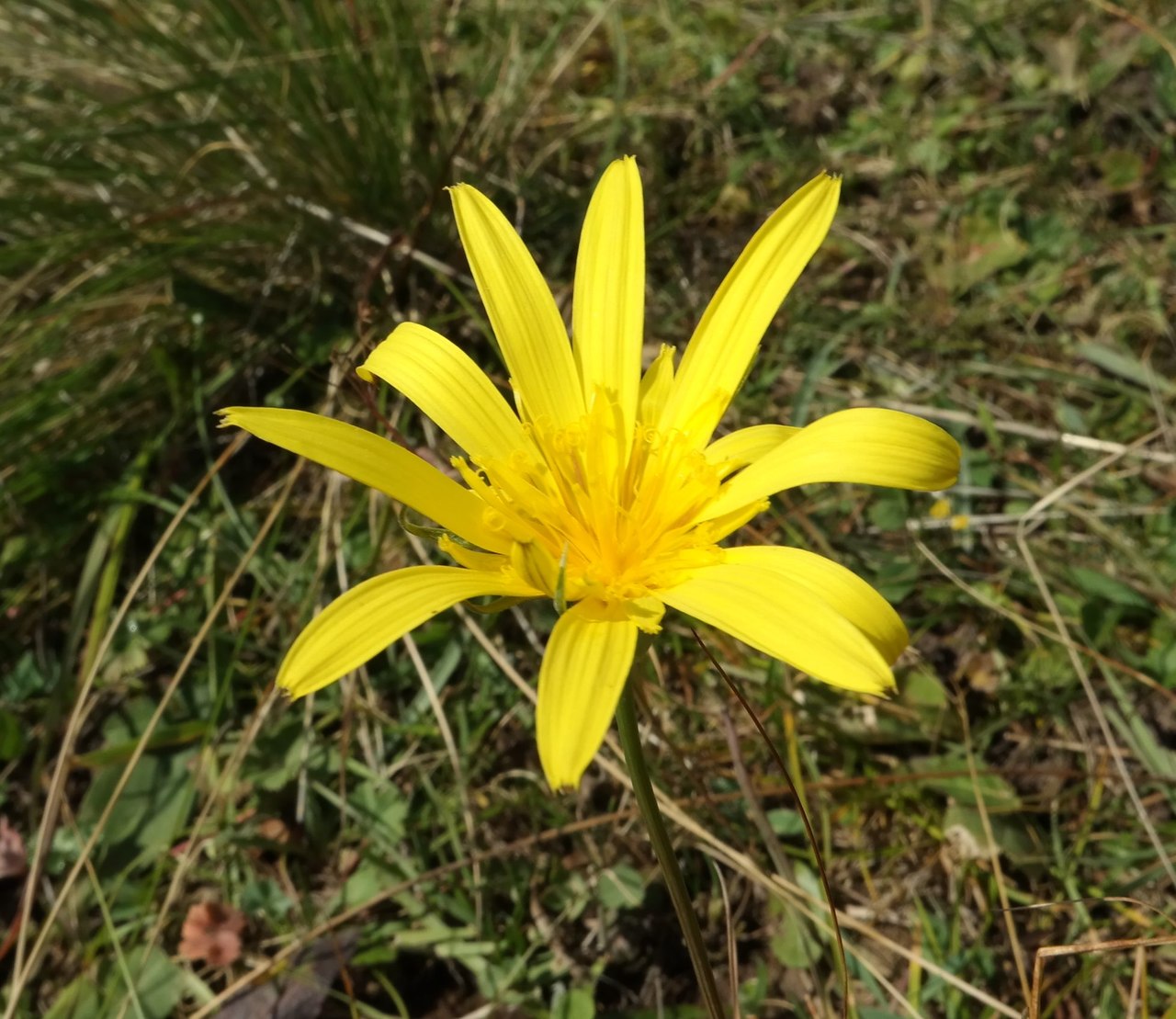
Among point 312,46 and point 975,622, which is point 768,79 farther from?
point 975,622

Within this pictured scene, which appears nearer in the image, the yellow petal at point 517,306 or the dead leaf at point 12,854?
the yellow petal at point 517,306

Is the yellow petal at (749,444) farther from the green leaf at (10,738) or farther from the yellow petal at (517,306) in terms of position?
the green leaf at (10,738)

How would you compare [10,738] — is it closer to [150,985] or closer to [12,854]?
[12,854]

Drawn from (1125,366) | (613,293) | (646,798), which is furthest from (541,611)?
(1125,366)

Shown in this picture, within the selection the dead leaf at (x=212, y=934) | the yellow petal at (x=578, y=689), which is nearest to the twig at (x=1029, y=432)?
the yellow petal at (x=578, y=689)

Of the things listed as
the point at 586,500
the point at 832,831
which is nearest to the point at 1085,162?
the point at 832,831

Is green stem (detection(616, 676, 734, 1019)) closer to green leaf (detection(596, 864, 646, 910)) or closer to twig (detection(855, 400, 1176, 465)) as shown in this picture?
green leaf (detection(596, 864, 646, 910))
